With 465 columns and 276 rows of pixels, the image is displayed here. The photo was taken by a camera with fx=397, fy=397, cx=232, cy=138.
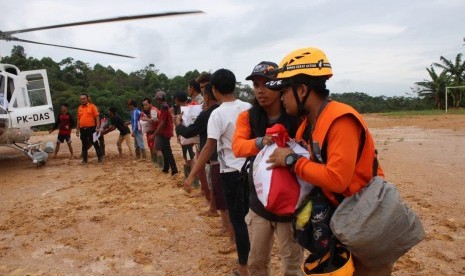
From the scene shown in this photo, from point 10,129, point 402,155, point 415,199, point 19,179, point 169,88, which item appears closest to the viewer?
point 415,199

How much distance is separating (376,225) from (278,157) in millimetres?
527

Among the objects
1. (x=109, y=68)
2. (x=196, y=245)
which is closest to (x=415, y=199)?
(x=196, y=245)

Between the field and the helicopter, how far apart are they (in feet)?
3.58

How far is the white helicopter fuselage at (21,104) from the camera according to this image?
972 cm

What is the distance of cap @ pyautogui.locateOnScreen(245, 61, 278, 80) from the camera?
8.29 ft

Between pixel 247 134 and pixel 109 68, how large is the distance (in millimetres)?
56380

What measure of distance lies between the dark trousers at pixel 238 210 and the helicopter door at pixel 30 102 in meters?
8.46

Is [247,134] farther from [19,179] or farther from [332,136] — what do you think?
[19,179]

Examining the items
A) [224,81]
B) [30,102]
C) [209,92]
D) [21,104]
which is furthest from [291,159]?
[30,102]

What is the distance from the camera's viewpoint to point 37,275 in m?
3.64

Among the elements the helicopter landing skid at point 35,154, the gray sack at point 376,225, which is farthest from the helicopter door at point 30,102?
the gray sack at point 376,225

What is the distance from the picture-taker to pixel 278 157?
189cm

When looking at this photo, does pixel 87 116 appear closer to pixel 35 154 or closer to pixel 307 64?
pixel 35 154

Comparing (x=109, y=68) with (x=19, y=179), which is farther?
(x=109, y=68)
